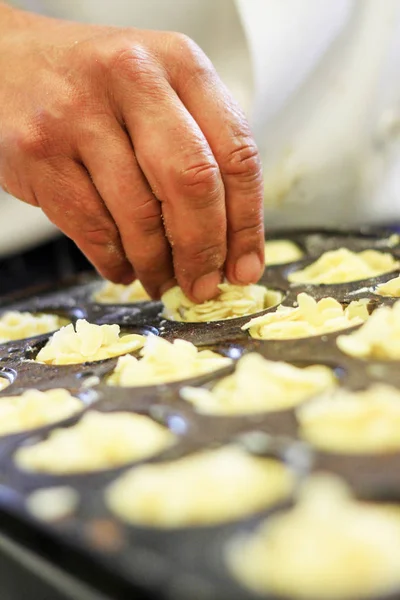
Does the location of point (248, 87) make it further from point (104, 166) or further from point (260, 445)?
point (260, 445)

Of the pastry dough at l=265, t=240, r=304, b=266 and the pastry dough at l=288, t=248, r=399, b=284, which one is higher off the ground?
the pastry dough at l=288, t=248, r=399, b=284

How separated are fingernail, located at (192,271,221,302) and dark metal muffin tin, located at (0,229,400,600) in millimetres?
87

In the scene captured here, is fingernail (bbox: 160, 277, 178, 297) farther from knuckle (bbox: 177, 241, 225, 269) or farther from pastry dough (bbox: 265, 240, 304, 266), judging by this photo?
pastry dough (bbox: 265, 240, 304, 266)

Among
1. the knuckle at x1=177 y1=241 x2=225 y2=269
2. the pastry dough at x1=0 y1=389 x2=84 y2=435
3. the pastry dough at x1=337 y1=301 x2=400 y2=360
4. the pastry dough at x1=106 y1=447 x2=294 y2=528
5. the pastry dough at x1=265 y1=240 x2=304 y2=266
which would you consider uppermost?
the pastry dough at x1=106 y1=447 x2=294 y2=528

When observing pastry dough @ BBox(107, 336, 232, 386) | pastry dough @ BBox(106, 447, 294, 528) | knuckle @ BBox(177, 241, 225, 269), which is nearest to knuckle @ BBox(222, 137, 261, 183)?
knuckle @ BBox(177, 241, 225, 269)

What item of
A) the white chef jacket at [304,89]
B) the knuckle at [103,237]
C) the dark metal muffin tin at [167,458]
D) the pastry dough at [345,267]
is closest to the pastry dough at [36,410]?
the dark metal muffin tin at [167,458]

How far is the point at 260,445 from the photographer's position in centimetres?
61

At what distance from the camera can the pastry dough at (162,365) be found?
2.85 feet

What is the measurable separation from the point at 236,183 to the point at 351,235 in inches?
26.4

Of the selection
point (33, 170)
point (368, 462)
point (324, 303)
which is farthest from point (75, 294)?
point (368, 462)

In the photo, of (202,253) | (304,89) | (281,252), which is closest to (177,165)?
(202,253)

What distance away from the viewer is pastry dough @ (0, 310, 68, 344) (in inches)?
52.1

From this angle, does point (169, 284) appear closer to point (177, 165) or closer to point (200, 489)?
point (177, 165)

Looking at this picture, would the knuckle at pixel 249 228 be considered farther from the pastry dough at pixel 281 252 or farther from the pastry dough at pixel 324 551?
the pastry dough at pixel 324 551
